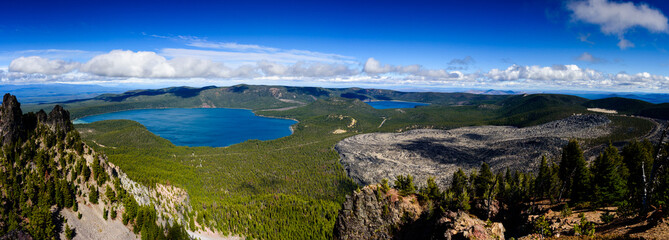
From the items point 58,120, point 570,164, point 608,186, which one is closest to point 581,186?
point 608,186

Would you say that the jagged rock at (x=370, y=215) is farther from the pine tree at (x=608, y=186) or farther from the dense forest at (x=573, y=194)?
the pine tree at (x=608, y=186)

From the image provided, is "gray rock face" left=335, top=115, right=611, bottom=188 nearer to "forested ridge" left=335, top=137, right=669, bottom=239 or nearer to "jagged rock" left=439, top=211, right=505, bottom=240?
"forested ridge" left=335, top=137, right=669, bottom=239

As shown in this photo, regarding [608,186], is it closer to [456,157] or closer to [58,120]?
[58,120]

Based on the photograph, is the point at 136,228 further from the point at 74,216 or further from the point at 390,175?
the point at 390,175

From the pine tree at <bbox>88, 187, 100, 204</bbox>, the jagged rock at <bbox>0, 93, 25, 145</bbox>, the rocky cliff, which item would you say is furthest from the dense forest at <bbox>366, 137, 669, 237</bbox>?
the jagged rock at <bbox>0, 93, 25, 145</bbox>

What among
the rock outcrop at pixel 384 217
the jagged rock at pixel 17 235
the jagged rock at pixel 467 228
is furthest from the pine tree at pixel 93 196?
the jagged rock at pixel 467 228
